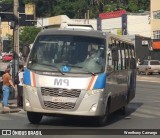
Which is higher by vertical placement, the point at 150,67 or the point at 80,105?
the point at 80,105

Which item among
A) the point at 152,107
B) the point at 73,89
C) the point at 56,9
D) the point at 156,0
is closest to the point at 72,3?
the point at 56,9

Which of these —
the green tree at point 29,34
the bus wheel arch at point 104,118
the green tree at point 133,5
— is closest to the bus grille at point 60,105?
the bus wheel arch at point 104,118

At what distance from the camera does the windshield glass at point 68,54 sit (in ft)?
47.5

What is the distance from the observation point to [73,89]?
14.1 metres

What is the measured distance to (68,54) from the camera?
48.5 feet

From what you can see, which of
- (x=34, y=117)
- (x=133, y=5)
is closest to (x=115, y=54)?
(x=34, y=117)

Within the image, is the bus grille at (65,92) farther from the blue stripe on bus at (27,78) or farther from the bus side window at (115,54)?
the bus side window at (115,54)

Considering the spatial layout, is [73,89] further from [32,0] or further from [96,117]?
[32,0]

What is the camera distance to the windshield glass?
571 inches

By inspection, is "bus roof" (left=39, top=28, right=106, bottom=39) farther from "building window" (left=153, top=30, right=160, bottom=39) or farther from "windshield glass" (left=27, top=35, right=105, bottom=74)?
"building window" (left=153, top=30, right=160, bottom=39)

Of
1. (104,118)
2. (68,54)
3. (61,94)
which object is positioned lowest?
(104,118)

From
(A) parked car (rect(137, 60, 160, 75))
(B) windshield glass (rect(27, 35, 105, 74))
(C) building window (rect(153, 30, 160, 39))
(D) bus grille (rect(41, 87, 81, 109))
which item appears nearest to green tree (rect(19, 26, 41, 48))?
(C) building window (rect(153, 30, 160, 39))

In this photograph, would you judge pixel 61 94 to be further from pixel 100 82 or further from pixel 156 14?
pixel 156 14

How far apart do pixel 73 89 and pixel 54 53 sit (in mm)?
1301
